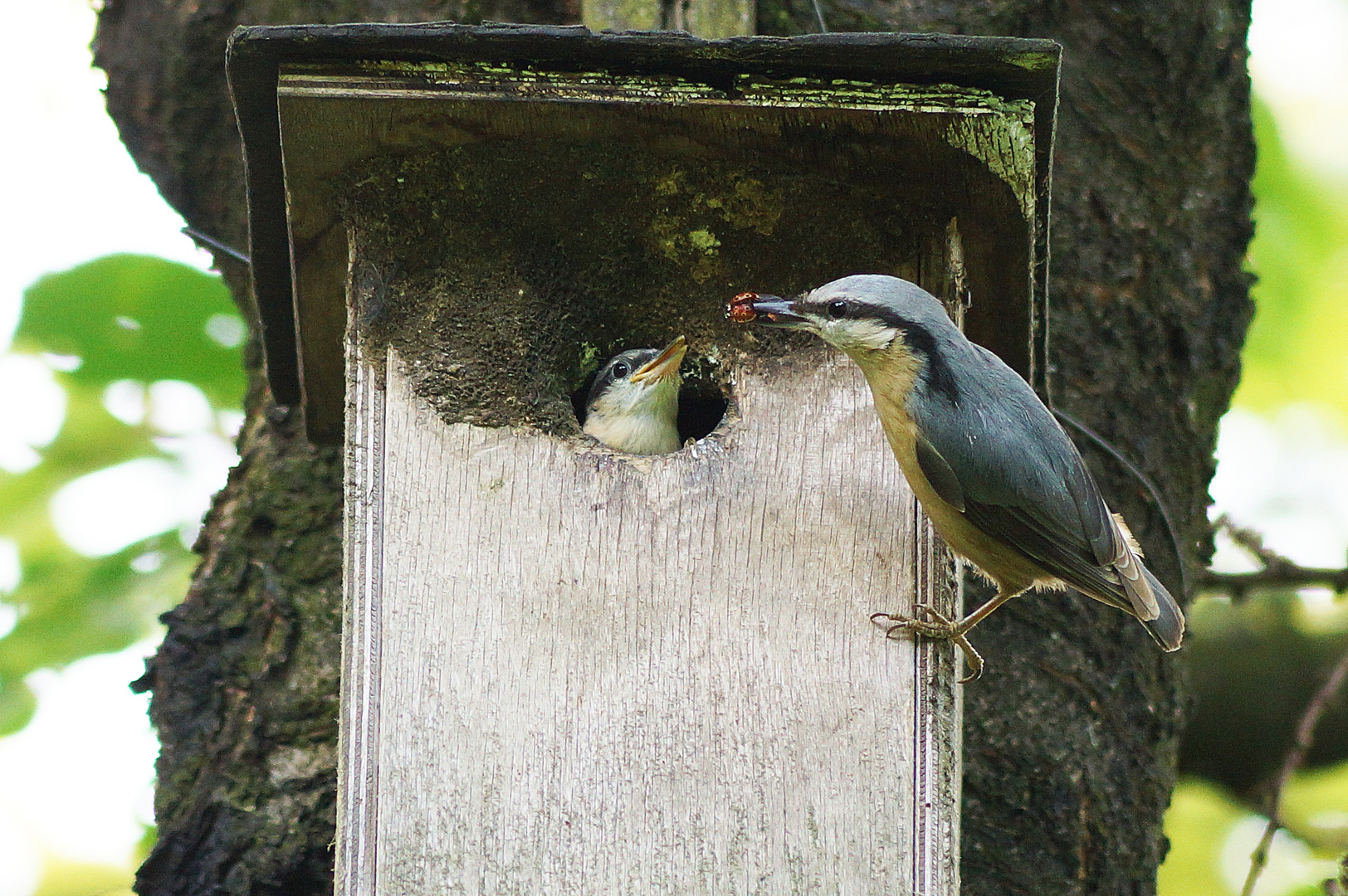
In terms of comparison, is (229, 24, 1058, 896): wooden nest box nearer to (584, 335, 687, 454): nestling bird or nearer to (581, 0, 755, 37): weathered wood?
(584, 335, 687, 454): nestling bird

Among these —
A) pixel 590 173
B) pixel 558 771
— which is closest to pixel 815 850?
pixel 558 771

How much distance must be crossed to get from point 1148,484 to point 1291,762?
88 cm

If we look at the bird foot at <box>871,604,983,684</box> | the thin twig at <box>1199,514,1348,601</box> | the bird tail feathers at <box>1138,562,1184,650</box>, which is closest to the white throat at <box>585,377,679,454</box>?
the bird foot at <box>871,604,983,684</box>

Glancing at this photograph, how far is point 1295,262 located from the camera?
4.61 m

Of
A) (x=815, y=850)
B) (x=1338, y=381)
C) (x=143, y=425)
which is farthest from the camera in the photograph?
(x=1338, y=381)

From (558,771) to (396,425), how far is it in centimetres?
65

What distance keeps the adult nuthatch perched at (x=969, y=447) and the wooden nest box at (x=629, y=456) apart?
0.08m

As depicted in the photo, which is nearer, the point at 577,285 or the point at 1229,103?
the point at 577,285

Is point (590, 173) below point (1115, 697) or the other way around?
the other way around

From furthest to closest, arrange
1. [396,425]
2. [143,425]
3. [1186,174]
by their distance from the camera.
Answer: [143,425], [1186,174], [396,425]

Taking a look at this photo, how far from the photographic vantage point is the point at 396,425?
236 centimetres

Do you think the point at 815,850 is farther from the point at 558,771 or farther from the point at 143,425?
the point at 143,425

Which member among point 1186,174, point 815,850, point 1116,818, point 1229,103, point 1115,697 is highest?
point 1229,103

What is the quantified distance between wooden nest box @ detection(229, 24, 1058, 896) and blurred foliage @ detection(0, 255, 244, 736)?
1082 mm
